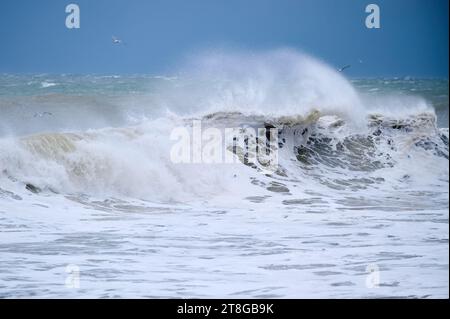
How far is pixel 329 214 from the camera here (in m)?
9.80

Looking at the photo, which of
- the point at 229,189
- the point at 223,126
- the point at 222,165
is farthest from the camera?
the point at 223,126

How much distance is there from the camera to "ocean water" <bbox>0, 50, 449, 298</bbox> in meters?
6.36

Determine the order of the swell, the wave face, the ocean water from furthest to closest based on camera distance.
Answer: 1. the wave face
2. the swell
3. the ocean water

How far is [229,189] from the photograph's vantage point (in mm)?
11633

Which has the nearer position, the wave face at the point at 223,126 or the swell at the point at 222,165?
the swell at the point at 222,165

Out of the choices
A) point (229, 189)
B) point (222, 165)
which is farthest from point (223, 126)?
point (229, 189)


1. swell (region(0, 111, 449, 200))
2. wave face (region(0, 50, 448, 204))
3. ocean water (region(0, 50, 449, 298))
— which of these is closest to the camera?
ocean water (region(0, 50, 449, 298))

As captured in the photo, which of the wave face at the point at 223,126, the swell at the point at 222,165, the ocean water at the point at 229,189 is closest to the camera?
the ocean water at the point at 229,189

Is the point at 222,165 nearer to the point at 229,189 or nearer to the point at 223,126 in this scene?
the point at 229,189

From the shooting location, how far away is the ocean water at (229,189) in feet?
20.9

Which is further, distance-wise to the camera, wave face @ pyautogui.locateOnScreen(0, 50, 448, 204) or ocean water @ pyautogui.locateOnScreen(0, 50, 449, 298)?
wave face @ pyautogui.locateOnScreen(0, 50, 448, 204)

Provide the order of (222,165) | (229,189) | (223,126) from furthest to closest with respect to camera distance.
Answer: (223,126) < (222,165) < (229,189)

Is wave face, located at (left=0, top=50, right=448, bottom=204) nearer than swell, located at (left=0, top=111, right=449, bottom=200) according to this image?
No
